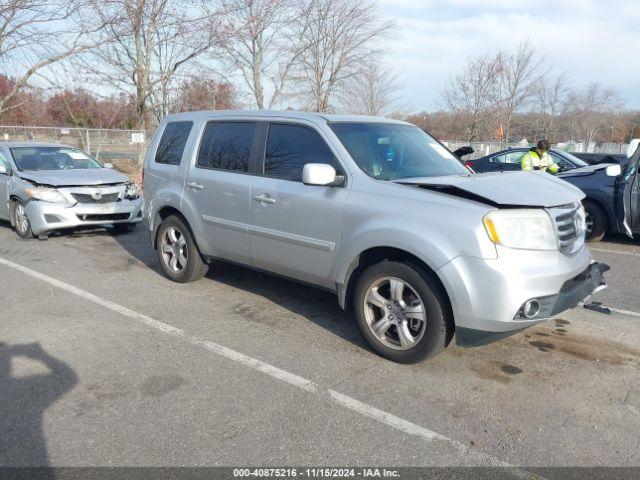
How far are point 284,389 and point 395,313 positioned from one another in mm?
972

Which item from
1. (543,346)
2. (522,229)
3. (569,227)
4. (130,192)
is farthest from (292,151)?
(130,192)

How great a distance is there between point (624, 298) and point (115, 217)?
7299mm

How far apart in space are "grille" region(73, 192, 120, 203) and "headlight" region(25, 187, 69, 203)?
181 mm

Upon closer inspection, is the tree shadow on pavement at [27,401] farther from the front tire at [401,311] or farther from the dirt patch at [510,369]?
the dirt patch at [510,369]

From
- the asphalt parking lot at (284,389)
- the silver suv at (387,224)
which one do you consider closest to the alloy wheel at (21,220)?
the asphalt parking lot at (284,389)

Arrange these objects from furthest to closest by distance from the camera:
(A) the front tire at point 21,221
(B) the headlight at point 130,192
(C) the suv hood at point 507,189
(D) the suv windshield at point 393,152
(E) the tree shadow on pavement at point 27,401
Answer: (B) the headlight at point 130,192 < (A) the front tire at point 21,221 < (D) the suv windshield at point 393,152 < (C) the suv hood at point 507,189 < (E) the tree shadow on pavement at point 27,401

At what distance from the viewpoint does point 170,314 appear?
4945mm

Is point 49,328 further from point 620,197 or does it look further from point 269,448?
point 620,197

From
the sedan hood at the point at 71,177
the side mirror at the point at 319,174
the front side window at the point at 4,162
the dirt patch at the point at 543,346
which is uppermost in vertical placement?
the side mirror at the point at 319,174

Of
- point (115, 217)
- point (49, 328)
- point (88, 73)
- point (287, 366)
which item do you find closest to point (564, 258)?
point (287, 366)

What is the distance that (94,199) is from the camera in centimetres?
836

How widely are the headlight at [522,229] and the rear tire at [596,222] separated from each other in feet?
18.1

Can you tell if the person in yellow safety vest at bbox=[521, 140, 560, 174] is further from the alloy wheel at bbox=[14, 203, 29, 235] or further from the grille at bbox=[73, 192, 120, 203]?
the alloy wheel at bbox=[14, 203, 29, 235]

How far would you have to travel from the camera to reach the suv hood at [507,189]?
351 centimetres
